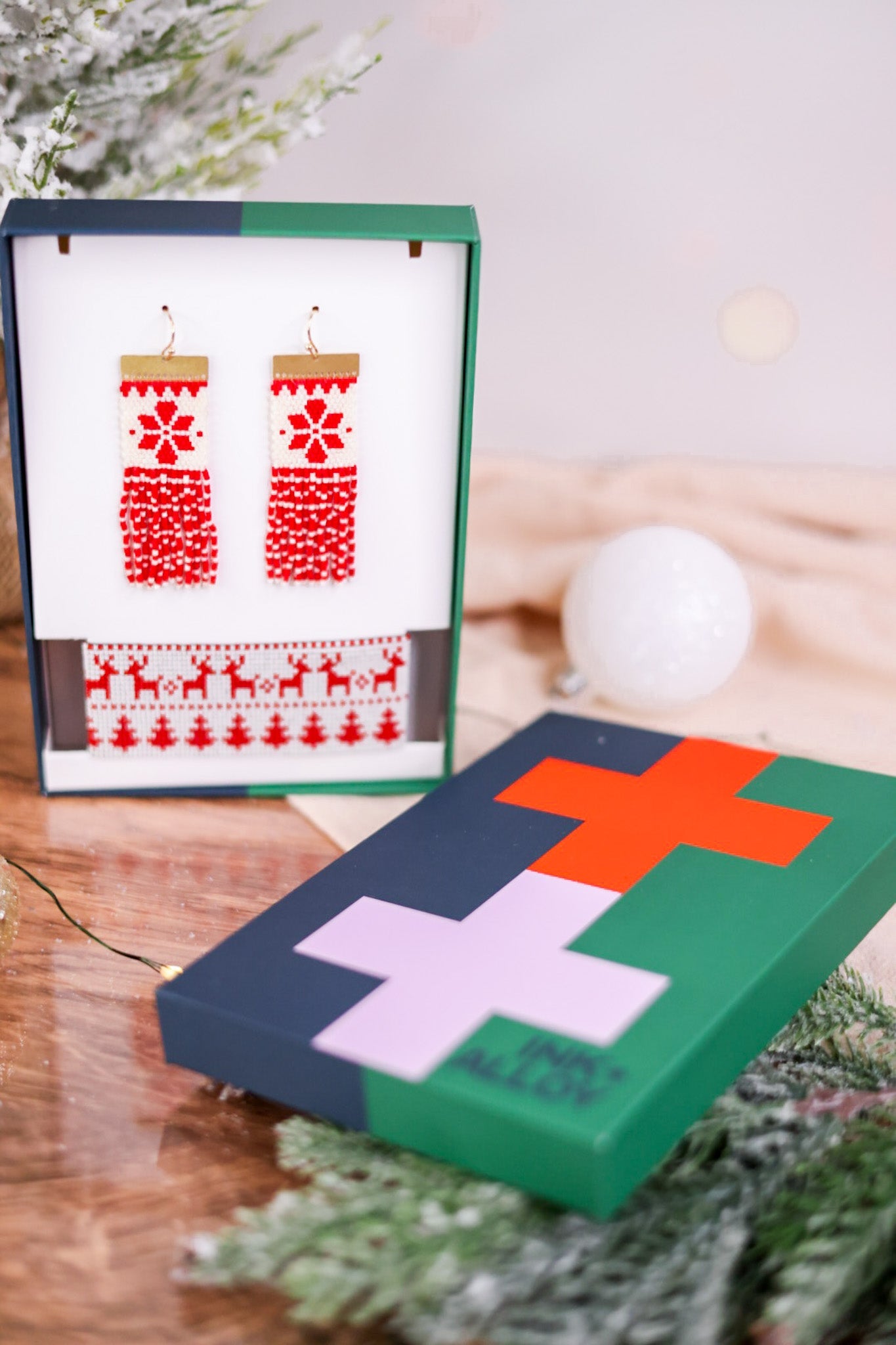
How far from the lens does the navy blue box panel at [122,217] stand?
32.7 inches

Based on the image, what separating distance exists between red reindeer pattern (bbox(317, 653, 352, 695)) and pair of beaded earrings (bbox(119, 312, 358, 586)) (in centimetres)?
6

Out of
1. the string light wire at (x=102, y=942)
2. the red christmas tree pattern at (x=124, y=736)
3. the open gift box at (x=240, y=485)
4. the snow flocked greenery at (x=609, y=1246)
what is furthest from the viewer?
the red christmas tree pattern at (x=124, y=736)

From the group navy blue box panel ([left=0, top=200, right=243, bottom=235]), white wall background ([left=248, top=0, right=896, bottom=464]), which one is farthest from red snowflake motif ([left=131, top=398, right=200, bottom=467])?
white wall background ([left=248, top=0, right=896, bottom=464])

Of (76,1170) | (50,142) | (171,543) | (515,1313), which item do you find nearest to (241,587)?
(171,543)

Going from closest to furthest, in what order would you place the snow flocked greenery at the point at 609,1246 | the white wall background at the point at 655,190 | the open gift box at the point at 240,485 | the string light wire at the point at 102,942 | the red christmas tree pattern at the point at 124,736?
the snow flocked greenery at the point at 609,1246 → the string light wire at the point at 102,942 → the open gift box at the point at 240,485 → the red christmas tree pattern at the point at 124,736 → the white wall background at the point at 655,190

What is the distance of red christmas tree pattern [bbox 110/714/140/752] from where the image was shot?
3.17ft

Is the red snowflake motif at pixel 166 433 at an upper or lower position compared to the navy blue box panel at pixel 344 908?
upper

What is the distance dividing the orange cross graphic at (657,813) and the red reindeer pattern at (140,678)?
0.27 meters

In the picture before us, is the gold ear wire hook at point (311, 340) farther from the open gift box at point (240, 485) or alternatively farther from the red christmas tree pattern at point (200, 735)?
the red christmas tree pattern at point (200, 735)

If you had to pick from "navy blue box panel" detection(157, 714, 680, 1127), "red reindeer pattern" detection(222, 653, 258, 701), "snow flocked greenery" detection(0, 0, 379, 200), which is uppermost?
"snow flocked greenery" detection(0, 0, 379, 200)

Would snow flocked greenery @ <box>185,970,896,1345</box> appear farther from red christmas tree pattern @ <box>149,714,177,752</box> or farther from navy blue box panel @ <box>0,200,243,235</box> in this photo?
navy blue box panel @ <box>0,200,243,235</box>

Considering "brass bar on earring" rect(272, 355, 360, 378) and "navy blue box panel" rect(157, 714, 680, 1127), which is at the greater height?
"brass bar on earring" rect(272, 355, 360, 378)

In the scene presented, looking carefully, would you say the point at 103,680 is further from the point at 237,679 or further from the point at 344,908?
the point at 344,908

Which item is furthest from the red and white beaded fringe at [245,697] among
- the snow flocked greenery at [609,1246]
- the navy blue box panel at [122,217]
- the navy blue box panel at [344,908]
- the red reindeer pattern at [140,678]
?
the snow flocked greenery at [609,1246]
